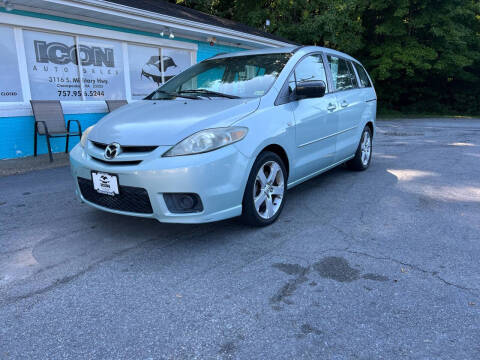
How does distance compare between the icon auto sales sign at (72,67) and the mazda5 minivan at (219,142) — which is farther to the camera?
the icon auto sales sign at (72,67)

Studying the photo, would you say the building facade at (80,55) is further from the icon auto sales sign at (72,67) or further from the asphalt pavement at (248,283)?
the asphalt pavement at (248,283)

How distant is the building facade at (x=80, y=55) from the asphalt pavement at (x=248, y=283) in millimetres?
3351

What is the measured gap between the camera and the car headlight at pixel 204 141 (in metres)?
2.84

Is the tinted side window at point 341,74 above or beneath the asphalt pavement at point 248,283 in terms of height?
above

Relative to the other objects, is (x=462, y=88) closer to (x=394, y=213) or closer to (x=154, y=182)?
(x=394, y=213)

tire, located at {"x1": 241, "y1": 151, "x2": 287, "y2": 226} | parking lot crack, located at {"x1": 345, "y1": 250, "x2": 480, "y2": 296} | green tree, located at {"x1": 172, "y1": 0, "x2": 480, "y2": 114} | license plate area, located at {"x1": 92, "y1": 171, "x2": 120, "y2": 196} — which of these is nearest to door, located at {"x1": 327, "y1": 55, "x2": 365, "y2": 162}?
tire, located at {"x1": 241, "y1": 151, "x2": 287, "y2": 226}

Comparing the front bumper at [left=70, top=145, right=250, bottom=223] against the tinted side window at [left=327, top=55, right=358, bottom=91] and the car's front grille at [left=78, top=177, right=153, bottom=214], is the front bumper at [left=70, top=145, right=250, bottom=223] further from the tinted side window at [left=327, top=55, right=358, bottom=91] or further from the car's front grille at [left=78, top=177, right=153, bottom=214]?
the tinted side window at [left=327, top=55, right=358, bottom=91]

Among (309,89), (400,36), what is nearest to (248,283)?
(309,89)

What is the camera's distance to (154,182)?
2.79 metres

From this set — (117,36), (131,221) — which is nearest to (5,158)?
(117,36)

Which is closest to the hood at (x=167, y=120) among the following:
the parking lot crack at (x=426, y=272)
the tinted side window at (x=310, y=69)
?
the tinted side window at (x=310, y=69)

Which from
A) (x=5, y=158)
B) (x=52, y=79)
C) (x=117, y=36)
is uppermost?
(x=117, y=36)

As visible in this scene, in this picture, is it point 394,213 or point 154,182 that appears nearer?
point 154,182

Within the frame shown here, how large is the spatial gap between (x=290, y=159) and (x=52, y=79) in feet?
18.7
